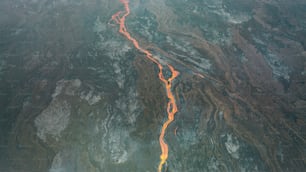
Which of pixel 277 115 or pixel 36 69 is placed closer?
pixel 277 115

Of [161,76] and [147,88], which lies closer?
[147,88]

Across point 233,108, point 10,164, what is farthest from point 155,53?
point 10,164

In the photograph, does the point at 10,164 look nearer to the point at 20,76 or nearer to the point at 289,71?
the point at 20,76

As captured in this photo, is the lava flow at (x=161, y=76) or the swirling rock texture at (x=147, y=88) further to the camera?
the lava flow at (x=161, y=76)

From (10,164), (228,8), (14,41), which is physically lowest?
(10,164)

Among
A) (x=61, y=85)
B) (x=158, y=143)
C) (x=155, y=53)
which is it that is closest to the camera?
(x=158, y=143)

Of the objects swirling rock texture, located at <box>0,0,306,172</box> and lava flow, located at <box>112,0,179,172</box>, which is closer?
swirling rock texture, located at <box>0,0,306,172</box>

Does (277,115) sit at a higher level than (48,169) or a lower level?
higher

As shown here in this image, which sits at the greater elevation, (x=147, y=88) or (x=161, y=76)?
(x=161, y=76)
